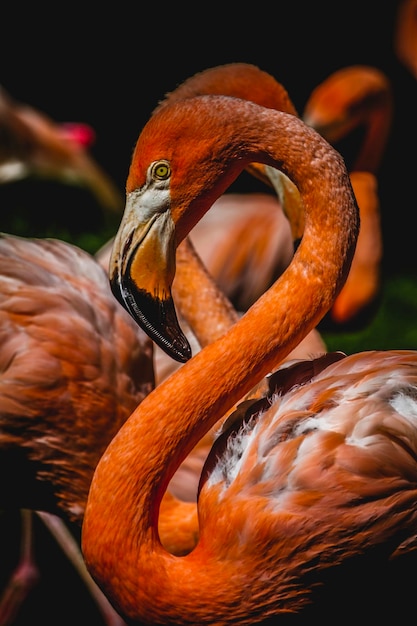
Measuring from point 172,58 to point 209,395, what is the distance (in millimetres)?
4214

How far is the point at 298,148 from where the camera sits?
1.70 meters

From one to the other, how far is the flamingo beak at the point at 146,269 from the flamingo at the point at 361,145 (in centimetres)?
183

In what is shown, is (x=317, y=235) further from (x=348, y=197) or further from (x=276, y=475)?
(x=276, y=475)

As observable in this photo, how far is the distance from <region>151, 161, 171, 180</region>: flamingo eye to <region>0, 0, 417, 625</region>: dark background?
354 centimetres

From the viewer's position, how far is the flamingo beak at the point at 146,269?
1710 millimetres

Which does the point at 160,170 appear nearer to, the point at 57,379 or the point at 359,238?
the point at 57,379

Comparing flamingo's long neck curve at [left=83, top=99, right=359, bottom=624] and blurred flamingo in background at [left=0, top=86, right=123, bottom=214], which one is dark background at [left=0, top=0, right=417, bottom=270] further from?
flamingo's long neck curve at [left=83, top=99, right=359, bottom=624]

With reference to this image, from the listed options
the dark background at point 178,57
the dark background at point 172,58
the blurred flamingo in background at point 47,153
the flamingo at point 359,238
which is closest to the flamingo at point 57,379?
the flamingo at point 359,238

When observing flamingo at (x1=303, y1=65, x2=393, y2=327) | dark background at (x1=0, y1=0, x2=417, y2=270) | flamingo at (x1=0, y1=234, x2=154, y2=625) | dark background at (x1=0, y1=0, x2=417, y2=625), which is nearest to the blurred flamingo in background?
dark background at (x1=0, y1=0, x2=417, y2=625)

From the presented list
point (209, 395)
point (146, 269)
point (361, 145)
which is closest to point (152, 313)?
point (146, 269)

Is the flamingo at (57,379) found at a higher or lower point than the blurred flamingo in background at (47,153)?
higher

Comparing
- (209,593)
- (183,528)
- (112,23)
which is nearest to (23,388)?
(183,528)

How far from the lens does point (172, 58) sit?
5.62m

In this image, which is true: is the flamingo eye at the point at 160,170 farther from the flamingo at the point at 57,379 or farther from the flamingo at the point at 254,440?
the flamingo at the point at 57,379
